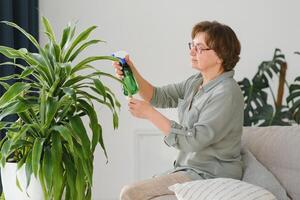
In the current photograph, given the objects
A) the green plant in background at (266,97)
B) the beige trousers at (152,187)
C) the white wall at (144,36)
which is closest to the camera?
the beige trousers at (152,187)

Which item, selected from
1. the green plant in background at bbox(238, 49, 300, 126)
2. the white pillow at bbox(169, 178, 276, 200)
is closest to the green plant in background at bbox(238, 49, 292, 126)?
the green plant in background at bbox(238, 49, 300, 126)

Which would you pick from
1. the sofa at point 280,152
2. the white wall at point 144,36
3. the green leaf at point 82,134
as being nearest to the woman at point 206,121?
the sofa at point 280,152

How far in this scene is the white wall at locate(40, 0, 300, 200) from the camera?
388 centimetres

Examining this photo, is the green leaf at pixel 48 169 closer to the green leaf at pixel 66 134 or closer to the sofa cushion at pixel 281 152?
the green leaf at pixel 66 134

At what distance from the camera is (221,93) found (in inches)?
93.2

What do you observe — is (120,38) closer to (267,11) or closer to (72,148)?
(267,11)

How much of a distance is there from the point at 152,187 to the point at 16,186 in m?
0.66

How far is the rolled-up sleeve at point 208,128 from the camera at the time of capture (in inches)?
90.4

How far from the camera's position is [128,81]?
245 centimetres

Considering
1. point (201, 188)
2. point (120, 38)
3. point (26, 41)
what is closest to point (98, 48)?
point (120, 38)

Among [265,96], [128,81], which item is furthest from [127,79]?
[265,96]

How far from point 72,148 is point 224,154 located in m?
0.68

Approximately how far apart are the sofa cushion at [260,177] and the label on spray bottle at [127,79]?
0.62 metres

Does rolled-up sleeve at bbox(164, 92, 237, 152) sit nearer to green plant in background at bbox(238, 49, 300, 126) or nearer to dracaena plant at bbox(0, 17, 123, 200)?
dracaena plant at bbox(0, 17, 123, 200)
